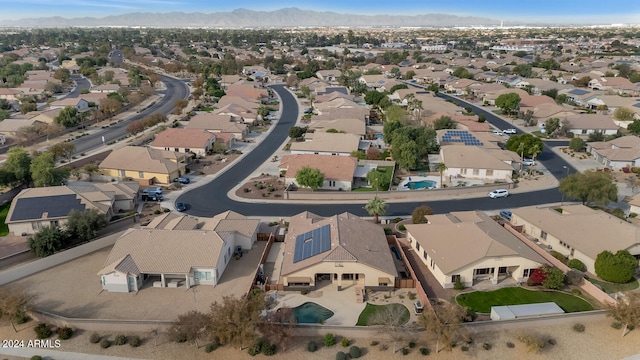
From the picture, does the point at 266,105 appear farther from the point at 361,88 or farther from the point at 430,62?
the point at 430,62

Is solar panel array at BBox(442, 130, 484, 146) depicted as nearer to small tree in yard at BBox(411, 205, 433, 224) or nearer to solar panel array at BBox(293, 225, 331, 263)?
small tree in yard at BBox(411, 205, 433, 224)

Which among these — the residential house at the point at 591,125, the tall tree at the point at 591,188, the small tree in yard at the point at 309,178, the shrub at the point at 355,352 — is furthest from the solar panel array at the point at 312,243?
the residential house at the point at 591,125

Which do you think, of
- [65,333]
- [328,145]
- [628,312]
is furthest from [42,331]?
[328,145]

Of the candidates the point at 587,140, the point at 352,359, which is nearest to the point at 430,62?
the point at 587,140

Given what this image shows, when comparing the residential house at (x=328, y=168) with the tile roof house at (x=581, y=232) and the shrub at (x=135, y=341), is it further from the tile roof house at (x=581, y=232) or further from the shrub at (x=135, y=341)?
the shrub at (x=135, y=341)

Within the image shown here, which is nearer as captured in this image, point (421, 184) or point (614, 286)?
point (614, 286)

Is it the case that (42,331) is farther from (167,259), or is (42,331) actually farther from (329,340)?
(329,340)
